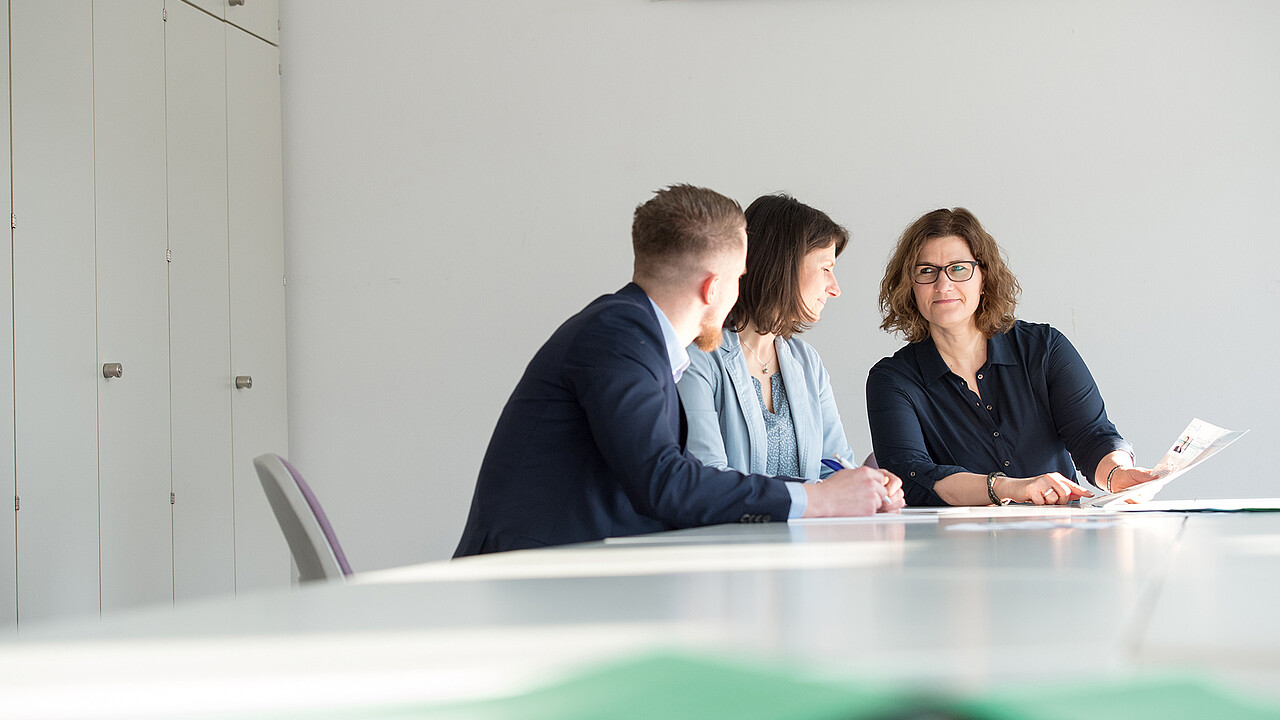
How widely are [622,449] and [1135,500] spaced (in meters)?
0.99

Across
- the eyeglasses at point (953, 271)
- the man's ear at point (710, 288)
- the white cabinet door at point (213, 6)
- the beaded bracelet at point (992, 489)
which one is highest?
the white cabinet door at point (213, 6)

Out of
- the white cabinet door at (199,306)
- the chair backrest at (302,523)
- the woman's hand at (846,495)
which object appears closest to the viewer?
the chair backrest at (302,523)

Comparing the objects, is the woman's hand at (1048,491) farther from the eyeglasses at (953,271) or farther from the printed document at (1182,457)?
the eyeglasses at (953,271)

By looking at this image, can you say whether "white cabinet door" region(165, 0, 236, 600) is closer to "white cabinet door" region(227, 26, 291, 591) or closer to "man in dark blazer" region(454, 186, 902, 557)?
"white cabinet door" region(227, 26, 291, 591)

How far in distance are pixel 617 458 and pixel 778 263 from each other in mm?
998

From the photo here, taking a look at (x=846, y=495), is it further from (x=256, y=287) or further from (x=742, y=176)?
(x=256, y=287)

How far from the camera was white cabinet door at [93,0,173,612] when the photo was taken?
347 cm

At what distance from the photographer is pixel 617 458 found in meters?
1.68

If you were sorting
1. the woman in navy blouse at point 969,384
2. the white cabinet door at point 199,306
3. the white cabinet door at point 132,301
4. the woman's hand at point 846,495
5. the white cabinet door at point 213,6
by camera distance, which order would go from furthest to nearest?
the white cabinet door at point 213,6 < the white cabinet door at point 199,306 < the white cabinet door at point 132,301 < the woman in navy blouse at point 969,384 < the woman's hand at point 846,495

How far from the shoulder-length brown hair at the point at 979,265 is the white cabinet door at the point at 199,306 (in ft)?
8.48

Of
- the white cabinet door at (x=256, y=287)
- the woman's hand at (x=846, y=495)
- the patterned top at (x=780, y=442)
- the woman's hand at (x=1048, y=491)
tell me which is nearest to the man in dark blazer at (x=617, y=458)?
the woman's hand at (x=846, y=495)

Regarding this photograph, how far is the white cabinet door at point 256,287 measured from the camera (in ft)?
13.5

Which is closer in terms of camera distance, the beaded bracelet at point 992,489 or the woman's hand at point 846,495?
the woman's hand at point 846,495

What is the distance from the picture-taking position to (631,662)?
48cm
